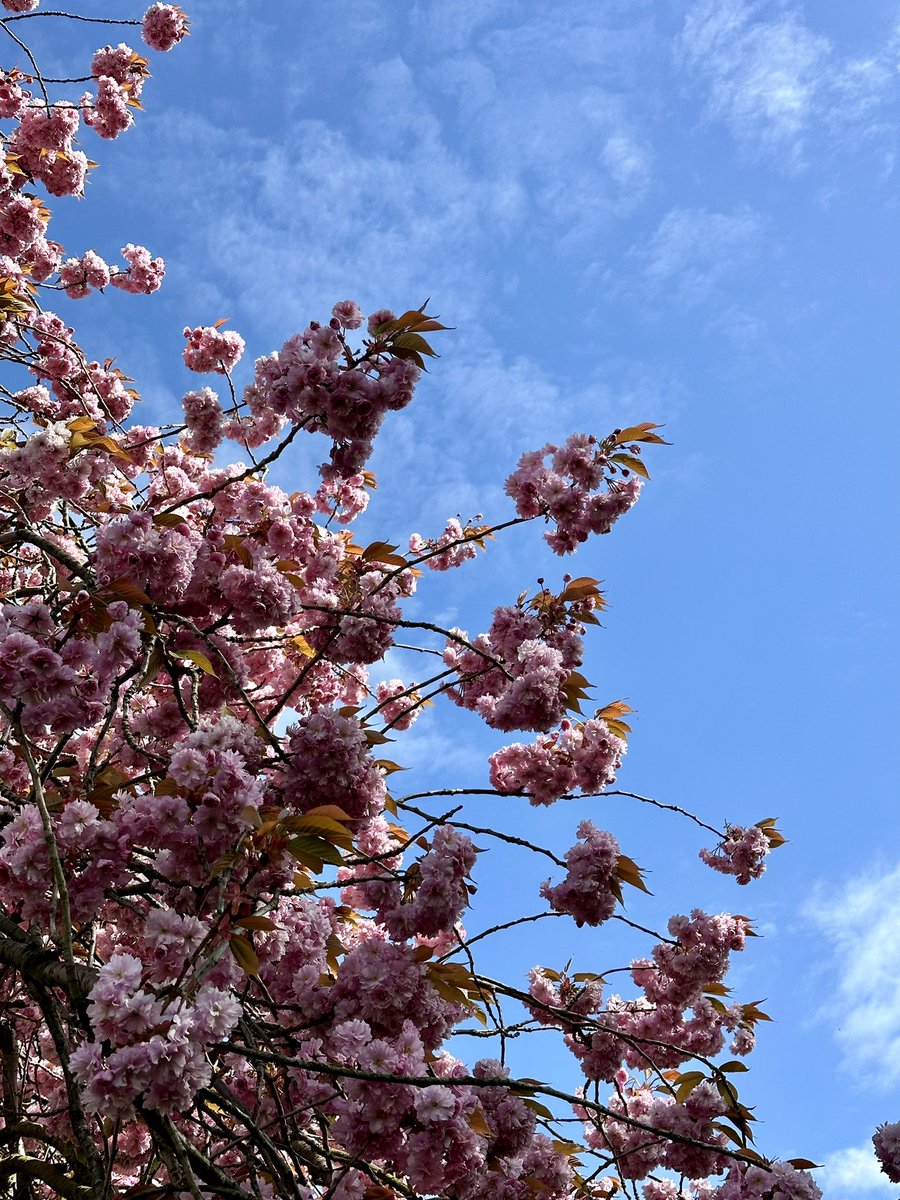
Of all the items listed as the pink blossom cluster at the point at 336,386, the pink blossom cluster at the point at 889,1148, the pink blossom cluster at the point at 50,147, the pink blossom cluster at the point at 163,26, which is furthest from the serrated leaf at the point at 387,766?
the pink blossom cluster at the point at 163,26

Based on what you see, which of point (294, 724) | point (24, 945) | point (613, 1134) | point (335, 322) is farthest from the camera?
point (613, 1134)

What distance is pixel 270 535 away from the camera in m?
3.69

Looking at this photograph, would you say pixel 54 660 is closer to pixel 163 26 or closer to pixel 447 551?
pixel 447 551

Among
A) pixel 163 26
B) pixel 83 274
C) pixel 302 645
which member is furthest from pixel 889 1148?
pixel 163 26

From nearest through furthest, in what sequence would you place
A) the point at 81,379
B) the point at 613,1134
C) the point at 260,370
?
1. the point at 260,370
2. the point at 613,1134
3. the point at 81,379

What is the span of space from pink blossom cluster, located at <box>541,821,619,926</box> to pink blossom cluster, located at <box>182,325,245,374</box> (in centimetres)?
380

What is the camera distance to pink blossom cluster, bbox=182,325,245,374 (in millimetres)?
5520

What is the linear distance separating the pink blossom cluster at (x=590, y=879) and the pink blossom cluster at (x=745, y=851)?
191cm

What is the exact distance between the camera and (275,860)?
2.11m

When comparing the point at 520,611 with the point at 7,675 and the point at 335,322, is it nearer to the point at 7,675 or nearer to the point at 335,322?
the point at 335,322

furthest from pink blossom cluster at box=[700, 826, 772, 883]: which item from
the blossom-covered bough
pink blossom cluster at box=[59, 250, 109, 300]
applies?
pink blossom cluster at box=[59, 250, 109, 300]

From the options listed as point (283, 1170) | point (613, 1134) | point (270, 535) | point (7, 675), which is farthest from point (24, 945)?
point (613, 1134)

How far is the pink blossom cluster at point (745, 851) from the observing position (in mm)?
4879

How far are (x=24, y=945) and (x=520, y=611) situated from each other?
240 cm
